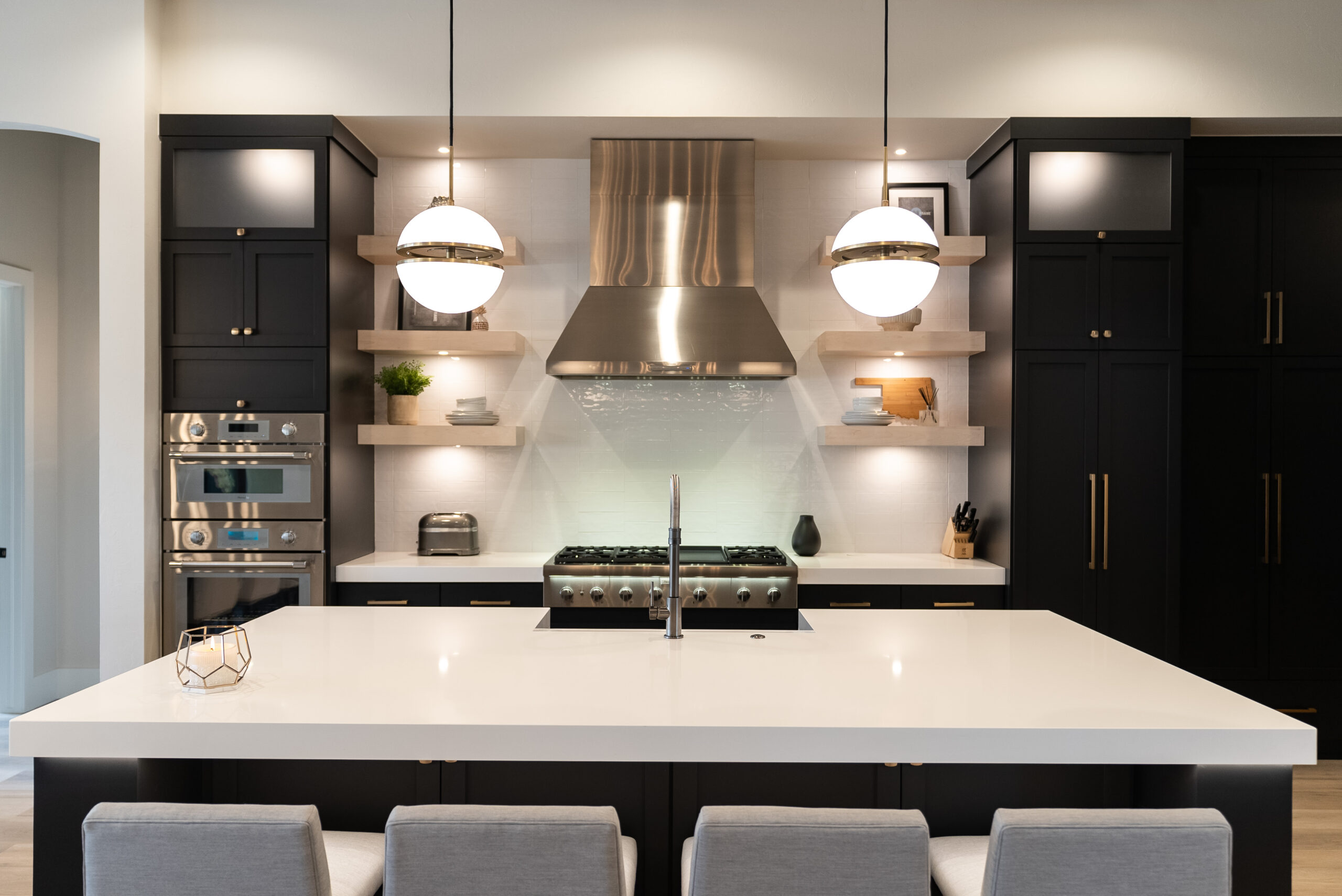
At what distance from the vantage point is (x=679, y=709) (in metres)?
1.67

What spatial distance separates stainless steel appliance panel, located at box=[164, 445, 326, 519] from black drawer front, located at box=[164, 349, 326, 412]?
0.63 feet

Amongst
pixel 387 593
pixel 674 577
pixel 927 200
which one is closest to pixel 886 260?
pixel 674 577

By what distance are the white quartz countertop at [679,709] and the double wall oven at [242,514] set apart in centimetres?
166

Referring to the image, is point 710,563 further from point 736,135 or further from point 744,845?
point 744,845

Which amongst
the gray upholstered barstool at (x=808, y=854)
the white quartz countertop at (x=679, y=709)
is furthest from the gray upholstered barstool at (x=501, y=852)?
the white quartz countertop at (x=679, y=709)

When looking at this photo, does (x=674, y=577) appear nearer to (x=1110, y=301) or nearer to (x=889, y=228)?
(x=889, y=228)

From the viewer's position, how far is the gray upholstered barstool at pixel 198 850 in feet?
4.12

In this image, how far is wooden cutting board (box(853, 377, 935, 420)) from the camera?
4402 millimetres

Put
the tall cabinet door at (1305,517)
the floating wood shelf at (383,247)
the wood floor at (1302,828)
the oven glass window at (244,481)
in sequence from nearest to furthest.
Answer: the wood floor at (1302,828) < the oven glass window at (244,481) < the tall cabinet door at (1305,517) < the floating wood shelf at (383,247)

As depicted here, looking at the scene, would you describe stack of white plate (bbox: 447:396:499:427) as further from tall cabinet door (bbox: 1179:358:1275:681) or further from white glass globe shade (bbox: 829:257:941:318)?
tall cabinet door (bbox: 1179:358:1275:681)

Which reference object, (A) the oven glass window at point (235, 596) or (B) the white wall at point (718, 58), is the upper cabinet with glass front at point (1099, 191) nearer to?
(B) the white wall at point (718, 58)

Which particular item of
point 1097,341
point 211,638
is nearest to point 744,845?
point 211,638

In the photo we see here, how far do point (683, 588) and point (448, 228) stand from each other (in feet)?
6.57

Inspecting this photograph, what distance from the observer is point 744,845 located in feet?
4.09
